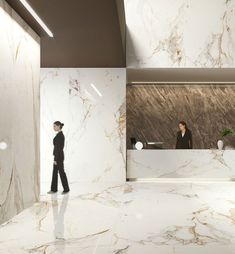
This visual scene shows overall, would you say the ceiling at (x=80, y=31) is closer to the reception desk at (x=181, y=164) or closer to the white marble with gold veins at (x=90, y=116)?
the white marble with gold veins at (x=90, y=116)

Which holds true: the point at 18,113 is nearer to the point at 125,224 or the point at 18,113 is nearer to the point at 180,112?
the point at 125,224

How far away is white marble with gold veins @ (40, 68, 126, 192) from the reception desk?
39 cm

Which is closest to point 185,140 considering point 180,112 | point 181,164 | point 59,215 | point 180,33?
point 181,164

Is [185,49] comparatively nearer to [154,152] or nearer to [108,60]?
[108,60]

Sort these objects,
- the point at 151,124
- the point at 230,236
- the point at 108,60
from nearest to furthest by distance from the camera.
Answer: the point at 230,236
the point at 108,60
the point at 151,124

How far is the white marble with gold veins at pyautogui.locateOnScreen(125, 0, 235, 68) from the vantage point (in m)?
9.95

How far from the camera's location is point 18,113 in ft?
19.9

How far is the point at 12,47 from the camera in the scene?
5.77 metres

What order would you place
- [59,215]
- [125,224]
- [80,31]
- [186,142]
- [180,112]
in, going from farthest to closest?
[180,112] → [186,142] → [80,31] → [59,215] → [125,224]

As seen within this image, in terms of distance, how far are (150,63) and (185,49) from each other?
95cm

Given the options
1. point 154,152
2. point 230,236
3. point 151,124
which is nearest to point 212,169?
point 154,152

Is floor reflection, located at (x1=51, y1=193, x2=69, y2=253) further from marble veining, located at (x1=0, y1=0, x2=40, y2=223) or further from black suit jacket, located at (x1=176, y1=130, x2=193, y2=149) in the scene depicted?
black suit jacket, located at (x1=176, y1=130, x2=193, y2=149)

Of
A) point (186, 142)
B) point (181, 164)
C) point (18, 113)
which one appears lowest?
point (181, 164)

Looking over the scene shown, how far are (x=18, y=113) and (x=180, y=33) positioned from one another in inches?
215
